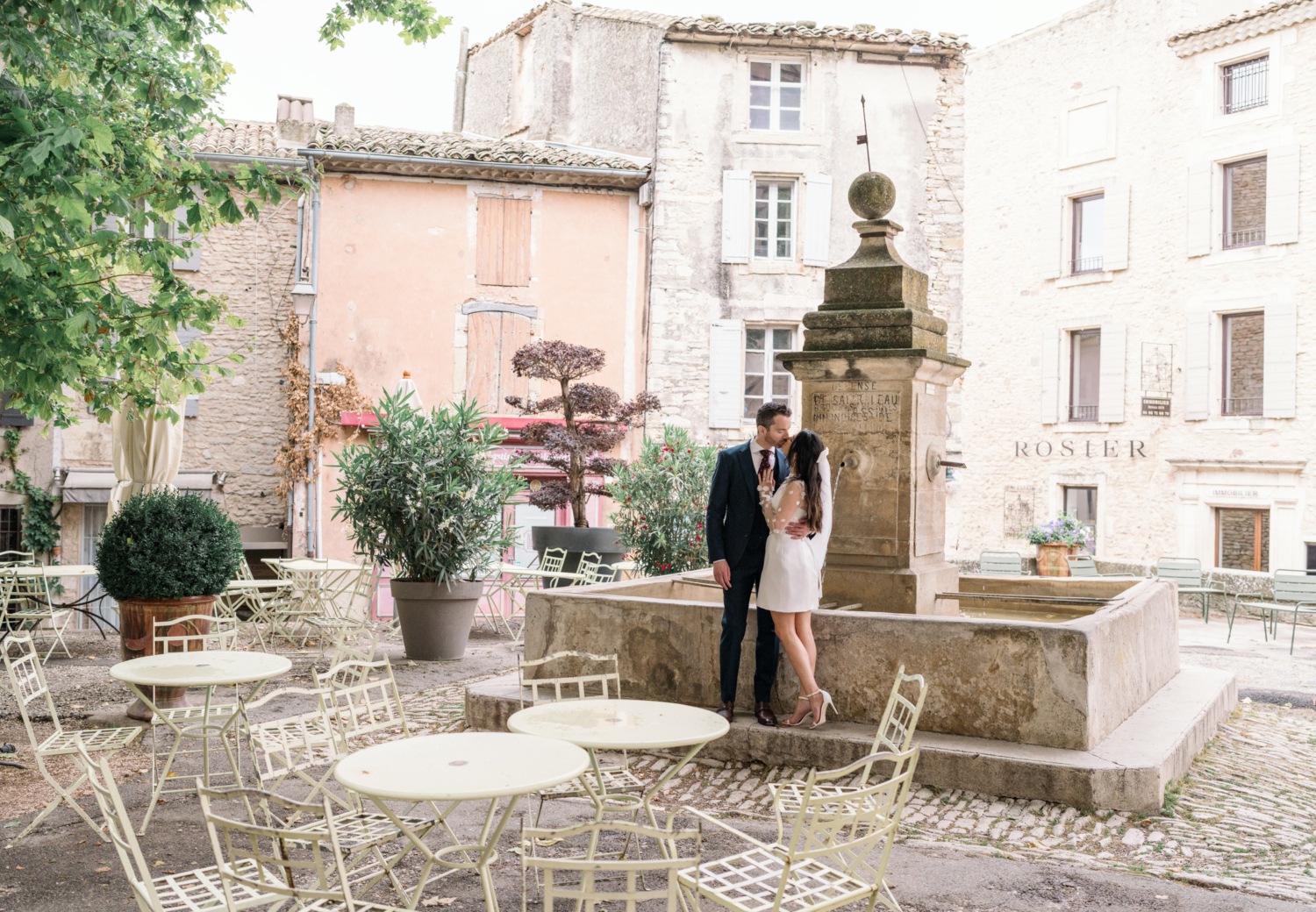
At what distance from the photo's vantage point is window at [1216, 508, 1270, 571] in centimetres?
1917

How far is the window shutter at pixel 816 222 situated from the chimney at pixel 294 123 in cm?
780

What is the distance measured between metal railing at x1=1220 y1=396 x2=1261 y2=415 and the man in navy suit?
1720 centimetres

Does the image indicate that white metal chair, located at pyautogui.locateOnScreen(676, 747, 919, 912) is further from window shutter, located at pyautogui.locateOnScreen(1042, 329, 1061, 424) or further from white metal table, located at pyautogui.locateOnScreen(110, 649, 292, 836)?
window shutter, located at pyautogui.locateOnScreen(1042, 329, 1061, 424)

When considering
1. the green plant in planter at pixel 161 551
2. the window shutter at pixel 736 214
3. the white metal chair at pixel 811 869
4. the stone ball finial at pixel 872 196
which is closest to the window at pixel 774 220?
the window shutter at pixel 736 214

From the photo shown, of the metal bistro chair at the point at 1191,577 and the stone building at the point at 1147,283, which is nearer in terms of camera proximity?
the metal bistro chair at the point at 1191,577

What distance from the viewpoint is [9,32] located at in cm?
523

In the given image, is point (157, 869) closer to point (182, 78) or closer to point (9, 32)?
point (9, 32)

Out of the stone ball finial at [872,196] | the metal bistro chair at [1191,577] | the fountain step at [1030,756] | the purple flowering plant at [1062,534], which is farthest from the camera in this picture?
the purple flowering plant at [1062,534]

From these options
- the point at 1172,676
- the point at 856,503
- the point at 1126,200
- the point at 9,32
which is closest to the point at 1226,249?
the point at 1126,200

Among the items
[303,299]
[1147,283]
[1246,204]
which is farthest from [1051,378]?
[303,299]

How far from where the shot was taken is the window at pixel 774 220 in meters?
17.6

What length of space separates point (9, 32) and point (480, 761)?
434 centimetres

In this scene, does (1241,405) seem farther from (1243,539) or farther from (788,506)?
(788,506)

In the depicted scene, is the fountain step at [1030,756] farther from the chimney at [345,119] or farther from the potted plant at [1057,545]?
the chimney at [345,119]
